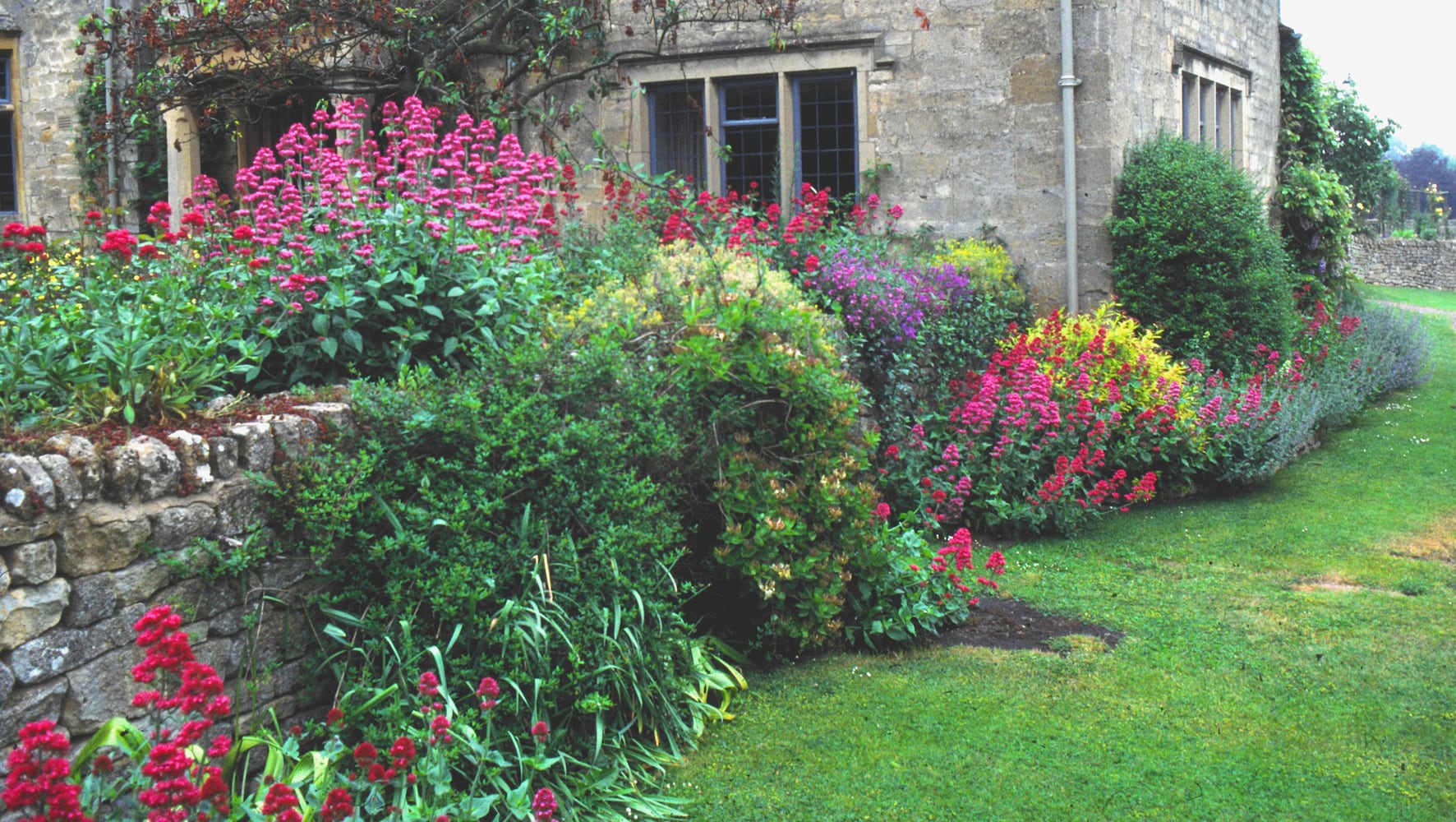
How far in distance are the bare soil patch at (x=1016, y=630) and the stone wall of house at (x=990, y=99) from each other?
572cm

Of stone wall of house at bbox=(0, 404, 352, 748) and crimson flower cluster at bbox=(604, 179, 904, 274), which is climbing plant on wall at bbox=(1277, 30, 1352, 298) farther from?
stone wall of house at bbox=(0, 404, 352, 748)

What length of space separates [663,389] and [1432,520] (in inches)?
238

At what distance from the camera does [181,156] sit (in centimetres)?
1368

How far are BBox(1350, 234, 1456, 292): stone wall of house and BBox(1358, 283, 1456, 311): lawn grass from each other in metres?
0.54

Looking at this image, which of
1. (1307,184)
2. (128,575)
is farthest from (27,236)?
(1307,184)

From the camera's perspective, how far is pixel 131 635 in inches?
139

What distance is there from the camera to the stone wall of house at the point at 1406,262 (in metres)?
33.1

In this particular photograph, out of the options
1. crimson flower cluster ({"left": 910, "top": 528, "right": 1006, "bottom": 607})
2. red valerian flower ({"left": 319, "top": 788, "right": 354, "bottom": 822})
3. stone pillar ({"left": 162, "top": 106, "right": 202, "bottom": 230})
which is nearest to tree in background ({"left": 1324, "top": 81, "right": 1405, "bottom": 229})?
stone pillar ({"left": 162, "top": 106, "right": 202, "bottom": 230})

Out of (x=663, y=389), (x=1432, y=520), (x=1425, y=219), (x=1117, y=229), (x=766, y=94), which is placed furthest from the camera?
(x=1425, y=219)

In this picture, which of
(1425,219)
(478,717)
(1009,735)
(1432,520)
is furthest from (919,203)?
(1425,219)

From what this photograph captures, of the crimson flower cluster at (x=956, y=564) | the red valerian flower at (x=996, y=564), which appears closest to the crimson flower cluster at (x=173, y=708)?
the crimson flower cluster at (x=956, y=564)

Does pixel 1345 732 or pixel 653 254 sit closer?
pixel 1345 732

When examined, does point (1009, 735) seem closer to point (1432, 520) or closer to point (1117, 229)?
point (1432, 520)

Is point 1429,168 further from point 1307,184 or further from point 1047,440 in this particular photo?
point 1047,440
